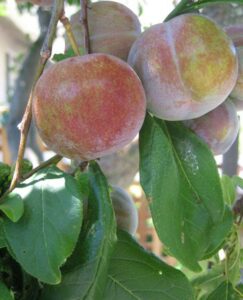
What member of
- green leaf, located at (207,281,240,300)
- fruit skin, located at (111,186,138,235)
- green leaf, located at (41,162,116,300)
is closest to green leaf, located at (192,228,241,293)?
green leaf, located at (207,281,240,300)

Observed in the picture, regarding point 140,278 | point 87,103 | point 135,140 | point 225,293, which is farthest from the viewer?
point 135,140

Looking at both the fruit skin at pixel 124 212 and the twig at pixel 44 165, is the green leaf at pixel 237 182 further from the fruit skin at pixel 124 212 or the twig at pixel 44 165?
the twig at pixel 44 165

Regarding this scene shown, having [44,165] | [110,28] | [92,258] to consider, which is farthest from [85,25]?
[92,258]

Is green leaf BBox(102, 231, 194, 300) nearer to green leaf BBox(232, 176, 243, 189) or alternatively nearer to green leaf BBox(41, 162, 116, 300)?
green leaf BBox(41, 162, 116, 300)

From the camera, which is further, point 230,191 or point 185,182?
point 230,191

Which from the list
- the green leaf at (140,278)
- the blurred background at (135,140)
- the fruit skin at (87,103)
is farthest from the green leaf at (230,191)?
the fruit skin at (87,103)

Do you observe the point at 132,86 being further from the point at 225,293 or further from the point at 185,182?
the point at 225,293
